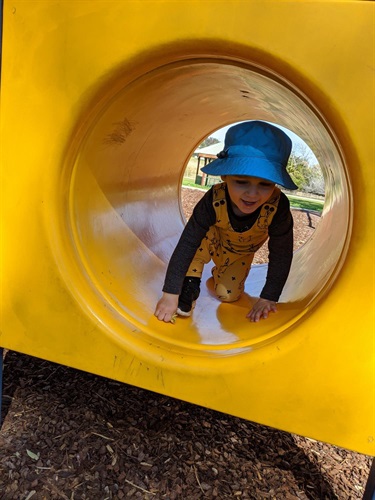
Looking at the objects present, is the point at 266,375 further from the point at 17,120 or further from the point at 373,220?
the point at 17,120

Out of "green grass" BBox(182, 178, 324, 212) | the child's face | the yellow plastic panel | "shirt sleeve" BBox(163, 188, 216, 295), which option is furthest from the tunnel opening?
"green grass" BBox(182, 178, 324, 212)

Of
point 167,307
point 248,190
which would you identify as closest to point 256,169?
point 248,190

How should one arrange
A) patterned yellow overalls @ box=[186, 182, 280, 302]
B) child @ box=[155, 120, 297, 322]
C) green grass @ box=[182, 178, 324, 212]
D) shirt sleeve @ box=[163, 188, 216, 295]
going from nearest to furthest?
child @ box=[155, 120, 297, 322], shirt sleeve @ box=[163, 188, 216, 295], patterned yellow overalls @ box=[186, 182, 280, 302], green grass @ box=[182, 178, 324, 212]

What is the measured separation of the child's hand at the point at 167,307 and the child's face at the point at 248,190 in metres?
0.41

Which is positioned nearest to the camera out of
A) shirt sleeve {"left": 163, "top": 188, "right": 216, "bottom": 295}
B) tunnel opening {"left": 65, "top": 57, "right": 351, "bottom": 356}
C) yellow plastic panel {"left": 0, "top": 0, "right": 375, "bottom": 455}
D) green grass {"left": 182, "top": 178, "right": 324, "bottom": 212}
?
yellow plastic panel {"left": 0, "top": 0, "right": 375, "bottom": 455}

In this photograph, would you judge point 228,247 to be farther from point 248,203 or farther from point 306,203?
point 306,203

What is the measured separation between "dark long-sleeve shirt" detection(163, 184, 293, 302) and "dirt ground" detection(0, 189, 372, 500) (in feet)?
1.74

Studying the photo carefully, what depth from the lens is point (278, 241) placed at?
74.4 inches

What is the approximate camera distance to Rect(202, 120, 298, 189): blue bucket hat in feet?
4.87

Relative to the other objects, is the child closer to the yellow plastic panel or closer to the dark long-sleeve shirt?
the dark long-sleeve shirt

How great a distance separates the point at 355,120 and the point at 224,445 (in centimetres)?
125

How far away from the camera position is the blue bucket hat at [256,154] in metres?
1.49

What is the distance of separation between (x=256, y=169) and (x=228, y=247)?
707 millimetres

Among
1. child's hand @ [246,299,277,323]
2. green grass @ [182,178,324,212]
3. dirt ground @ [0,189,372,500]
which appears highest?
child's hand @ [246,299,277,323]
